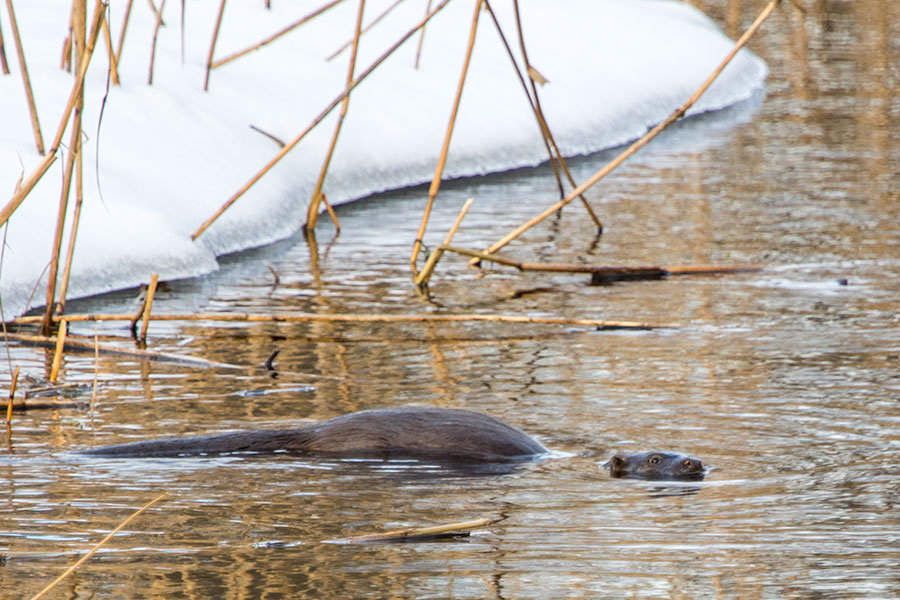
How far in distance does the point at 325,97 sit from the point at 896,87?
5.30 m

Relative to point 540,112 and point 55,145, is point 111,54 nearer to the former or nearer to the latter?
point 540,112

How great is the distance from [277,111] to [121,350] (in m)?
3.73

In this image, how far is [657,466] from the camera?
→ 12.5 ft

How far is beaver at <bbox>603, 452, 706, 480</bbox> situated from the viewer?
3.79 metres

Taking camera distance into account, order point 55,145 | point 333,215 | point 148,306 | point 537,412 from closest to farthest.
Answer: point 55,145, point 537,412, point 148,306, point 333,215

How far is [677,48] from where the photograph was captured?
13.1 metres

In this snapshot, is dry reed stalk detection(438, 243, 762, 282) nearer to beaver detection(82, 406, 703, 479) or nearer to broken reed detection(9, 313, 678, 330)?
broken reed detection(9, 313, 678, 330)

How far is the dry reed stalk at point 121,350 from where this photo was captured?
510cm

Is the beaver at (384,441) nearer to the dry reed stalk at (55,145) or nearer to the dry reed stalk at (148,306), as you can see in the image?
the dry reed stalk at (55,145)

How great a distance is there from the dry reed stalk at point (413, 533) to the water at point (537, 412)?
31 mm

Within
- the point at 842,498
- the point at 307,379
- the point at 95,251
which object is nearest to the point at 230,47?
the point at 95,251

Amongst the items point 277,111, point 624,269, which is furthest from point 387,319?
point 277,111

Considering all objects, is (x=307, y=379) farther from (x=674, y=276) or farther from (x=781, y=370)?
(x=674, y=276)

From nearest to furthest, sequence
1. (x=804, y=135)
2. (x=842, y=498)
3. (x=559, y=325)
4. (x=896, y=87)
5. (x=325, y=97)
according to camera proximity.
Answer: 1. (x=842, y=498)
2. (x=559, y=325)
3. (x=325, y=97)
4. (x=804, y=135)
5. (x=896, y=87)
